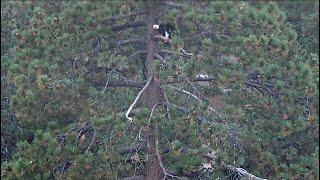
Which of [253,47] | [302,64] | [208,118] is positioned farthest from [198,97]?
[302,64]

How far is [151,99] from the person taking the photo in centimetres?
745

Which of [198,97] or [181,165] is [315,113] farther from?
[181,165]

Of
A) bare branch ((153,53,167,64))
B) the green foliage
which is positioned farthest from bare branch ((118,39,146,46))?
bare branch ((153,53,167,64))

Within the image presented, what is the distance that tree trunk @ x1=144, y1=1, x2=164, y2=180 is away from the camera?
6641 millimetres

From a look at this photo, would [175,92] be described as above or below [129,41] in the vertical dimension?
below

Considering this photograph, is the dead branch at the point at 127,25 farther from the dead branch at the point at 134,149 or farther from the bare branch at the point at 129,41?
the dead branch at the point at 134,149

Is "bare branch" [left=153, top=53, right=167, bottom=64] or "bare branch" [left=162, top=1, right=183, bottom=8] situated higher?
"bare branch" [left=162, top=1, right=183, bottom=8]

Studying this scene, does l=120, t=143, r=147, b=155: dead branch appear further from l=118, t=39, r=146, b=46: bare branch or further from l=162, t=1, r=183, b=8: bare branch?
l=162, t=1, r=183, b=8: bare branch

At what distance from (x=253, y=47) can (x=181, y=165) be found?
196 cm

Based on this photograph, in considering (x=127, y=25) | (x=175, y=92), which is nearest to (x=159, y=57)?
(x=175, y=92)

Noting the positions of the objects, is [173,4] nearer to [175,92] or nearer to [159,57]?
[159,57]

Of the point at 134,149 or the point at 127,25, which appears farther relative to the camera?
the point at 127,25

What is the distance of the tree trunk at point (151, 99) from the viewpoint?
6641 mm

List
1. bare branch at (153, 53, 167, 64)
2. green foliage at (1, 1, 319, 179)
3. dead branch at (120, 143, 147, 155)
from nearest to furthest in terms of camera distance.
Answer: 1. green foliage at (1, 1, 319, 179)
2. dead branch at (120, 143, 147, 155)
3. bare branch at (153, 53, 167, 64)
